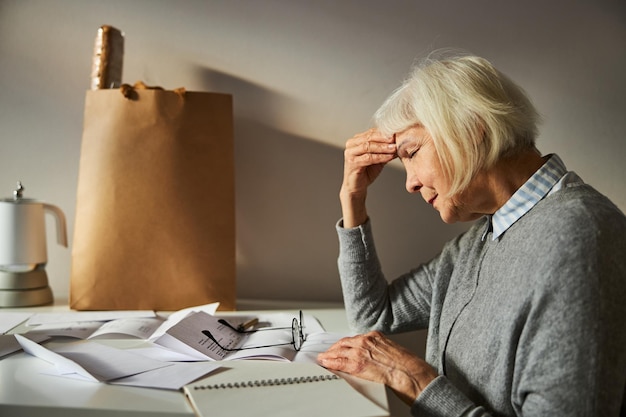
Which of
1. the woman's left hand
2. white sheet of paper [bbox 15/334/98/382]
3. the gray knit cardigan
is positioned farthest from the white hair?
white sheet of paper [bbox 15/334/98/382]

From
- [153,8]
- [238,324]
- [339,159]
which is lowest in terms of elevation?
[238,324]

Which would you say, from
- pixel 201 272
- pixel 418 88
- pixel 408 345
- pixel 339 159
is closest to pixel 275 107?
pixel 339 159

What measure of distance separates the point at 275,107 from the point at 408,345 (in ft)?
2.47

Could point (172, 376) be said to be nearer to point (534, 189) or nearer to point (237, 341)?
point (237, 341)

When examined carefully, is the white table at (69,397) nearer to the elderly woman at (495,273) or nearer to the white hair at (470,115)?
the elderly woman at (495,273)

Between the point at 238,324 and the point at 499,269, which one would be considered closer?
the point at 499,269

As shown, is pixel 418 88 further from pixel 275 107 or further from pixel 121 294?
pixel 121 294

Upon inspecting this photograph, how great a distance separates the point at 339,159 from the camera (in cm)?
170

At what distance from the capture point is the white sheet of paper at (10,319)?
1.27 meters

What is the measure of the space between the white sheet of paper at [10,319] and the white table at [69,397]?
25 cm

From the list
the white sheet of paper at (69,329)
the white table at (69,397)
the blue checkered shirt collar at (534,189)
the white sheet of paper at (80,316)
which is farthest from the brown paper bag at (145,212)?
the blue checkered shirt collar at (534,189)

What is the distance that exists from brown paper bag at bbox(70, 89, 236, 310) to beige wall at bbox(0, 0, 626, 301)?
227 millimetres

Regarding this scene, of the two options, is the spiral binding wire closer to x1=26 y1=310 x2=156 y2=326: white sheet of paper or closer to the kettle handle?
x1=26 y1=310 x2=156 y2=326: white sheet of paper

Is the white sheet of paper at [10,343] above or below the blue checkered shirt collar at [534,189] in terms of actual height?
below
